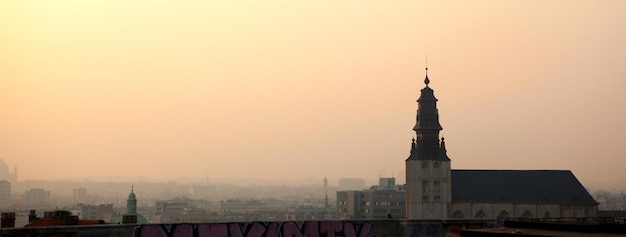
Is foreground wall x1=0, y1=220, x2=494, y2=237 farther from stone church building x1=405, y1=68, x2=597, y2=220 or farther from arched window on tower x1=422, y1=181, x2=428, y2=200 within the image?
arched window on tower x1=422, y1=181, x2=428, y2=200

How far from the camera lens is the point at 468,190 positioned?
12762 centimetres

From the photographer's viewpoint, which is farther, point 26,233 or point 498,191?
point 498,191

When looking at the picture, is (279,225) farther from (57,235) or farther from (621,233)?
(621,233)

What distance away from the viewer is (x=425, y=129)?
5034 inches

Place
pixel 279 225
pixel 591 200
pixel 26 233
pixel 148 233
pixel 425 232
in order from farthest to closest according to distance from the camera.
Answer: pixel 591 200 < pixel 425 232 < pixel 279 225 < pixel 148 233 < pixel 26 233

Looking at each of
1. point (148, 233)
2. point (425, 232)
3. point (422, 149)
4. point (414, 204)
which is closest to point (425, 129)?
point (422, 149)

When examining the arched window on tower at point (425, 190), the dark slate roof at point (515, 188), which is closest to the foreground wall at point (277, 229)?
the arched window on tower at point (425, 190)

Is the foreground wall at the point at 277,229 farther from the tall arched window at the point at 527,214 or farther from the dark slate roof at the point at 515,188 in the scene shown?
the tall arched window at the point at 527,214

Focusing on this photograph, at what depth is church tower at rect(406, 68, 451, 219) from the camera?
5007 inches

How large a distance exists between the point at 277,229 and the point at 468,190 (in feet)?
309

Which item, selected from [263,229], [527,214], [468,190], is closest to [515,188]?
[527,214]

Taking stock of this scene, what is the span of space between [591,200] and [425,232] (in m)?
94.3

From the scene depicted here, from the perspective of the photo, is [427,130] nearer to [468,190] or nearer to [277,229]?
[468,190]

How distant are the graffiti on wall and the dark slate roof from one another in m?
89.9
